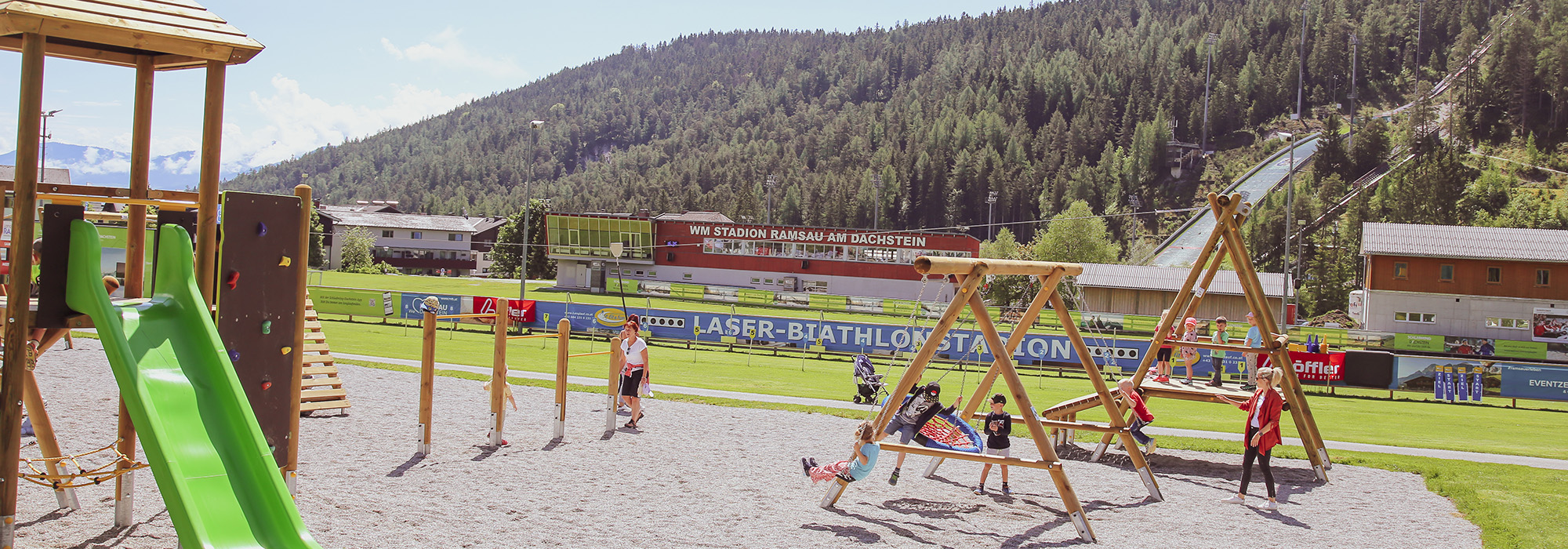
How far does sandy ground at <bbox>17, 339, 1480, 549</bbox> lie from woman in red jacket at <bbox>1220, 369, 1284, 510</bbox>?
1.53ft

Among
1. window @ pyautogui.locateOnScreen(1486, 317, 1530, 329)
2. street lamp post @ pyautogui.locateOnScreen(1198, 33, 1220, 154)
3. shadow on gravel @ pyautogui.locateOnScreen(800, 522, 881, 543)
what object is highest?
street lamp post @ pyautogui.locateOnScreen(1198, 33, 1220, 154)

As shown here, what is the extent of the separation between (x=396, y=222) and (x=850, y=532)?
400 feet

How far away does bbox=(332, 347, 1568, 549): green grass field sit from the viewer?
11.0 metres

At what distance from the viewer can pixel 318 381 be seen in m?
15.4

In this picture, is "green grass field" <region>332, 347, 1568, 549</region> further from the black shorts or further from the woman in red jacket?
the black shorts

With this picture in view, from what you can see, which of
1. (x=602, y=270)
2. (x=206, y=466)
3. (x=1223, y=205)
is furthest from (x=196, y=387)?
(x=602, y=270)

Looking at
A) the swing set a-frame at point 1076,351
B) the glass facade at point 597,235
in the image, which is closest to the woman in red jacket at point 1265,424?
the swing set a-frame at point 1076,351

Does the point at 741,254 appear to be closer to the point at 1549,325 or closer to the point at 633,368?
the point at 1549,325

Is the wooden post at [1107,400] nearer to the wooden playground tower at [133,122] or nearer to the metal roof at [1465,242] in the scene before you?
the wooden playground tower at [133,122]

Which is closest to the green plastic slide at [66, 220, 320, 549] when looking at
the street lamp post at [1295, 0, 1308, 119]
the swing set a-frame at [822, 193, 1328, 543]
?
the swing set a-frame at [822, 193, 1328, 543]

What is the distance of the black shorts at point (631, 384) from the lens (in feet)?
50.7

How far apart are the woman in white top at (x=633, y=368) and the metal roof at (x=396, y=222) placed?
110 meters

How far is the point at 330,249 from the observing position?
4264 inches

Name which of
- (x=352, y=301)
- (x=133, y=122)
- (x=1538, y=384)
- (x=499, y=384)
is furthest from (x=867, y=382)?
(x=352, y=301)
